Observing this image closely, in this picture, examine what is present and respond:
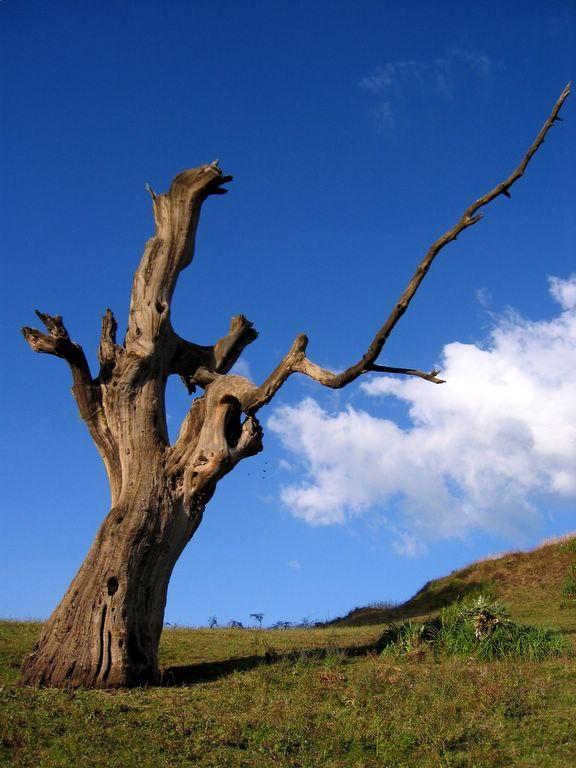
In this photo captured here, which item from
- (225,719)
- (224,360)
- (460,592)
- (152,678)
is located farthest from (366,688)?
(460,592)

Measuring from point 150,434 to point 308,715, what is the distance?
5.61 m

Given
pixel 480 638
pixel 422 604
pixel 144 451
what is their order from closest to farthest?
pixel 144 451 < pixel 480 638 < pixel 422 604

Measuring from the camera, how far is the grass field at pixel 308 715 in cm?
851

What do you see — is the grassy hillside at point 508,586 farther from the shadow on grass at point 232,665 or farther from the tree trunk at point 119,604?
the tree trunk at point 119,604

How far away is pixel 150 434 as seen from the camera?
536 inches

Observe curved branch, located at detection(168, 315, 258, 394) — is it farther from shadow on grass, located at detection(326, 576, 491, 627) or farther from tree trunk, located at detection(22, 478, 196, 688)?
shadow on grass, located at detection(326, 576, 491, 627)

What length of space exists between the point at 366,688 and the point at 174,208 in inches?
371

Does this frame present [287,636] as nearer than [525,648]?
No

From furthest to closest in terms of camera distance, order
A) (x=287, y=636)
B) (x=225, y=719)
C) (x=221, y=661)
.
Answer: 1. (x=287, y=636)
2. (x=221, y=661)
3. (x=225, y=719)

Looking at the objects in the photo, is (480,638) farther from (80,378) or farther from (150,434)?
(80,378)

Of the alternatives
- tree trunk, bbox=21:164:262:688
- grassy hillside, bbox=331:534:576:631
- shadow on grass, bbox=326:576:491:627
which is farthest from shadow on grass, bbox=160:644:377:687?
shadow on grass, bbox=326:576:491:627

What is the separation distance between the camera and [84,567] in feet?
41.1

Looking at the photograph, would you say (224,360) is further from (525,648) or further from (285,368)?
(525,648)

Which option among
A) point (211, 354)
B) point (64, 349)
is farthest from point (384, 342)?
point (64, 349)
